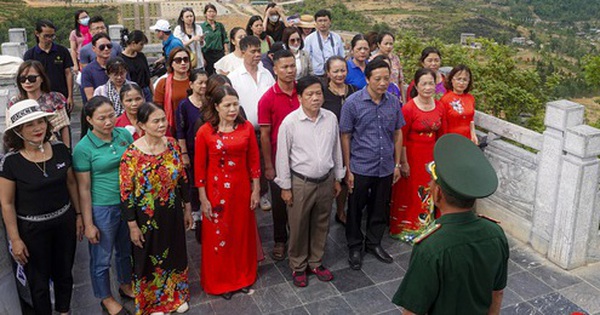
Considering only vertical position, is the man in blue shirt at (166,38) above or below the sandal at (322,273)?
above

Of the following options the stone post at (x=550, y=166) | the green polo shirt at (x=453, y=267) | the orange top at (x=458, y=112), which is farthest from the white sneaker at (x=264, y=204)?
the green polo shirt at (x=453, y=267)

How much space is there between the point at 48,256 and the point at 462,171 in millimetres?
2552

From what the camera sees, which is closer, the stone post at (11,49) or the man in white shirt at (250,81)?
the man in white shirt at (250,81)

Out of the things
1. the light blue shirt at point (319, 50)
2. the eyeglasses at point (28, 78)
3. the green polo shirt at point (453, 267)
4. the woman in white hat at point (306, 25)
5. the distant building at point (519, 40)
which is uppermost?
the woman in white hat at point (306, 25)

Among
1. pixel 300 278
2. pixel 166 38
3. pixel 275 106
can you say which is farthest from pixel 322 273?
→ pixel 166 38

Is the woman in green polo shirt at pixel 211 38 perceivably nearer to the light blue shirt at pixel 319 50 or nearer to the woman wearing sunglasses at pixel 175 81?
the light blue shirt at pixel 319 50

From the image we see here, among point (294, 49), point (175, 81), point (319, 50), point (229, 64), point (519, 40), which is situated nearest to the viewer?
point (175, 81)

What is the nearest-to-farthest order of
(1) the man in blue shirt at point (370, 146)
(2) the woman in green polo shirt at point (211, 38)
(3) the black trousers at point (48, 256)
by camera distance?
(3) the black trousers at point (48, 256) < (1) the man in blue shirt at point (370, 146) < (2) the woman in green polo shirt at point (211, 38)

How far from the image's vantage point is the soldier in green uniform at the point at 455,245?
6.99 feet

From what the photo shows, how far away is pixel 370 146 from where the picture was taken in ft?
13.8

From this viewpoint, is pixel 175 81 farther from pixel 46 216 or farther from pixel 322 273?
pixel 322 273

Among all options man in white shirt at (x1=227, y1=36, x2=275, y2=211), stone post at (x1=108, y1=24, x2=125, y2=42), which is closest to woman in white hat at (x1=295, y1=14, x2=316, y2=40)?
man in white shirt at (x1=227, y1=36, x2=275, y2=211)

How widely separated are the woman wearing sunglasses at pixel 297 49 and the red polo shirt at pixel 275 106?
1478 millimetres

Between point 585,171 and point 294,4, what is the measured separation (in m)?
63.1
